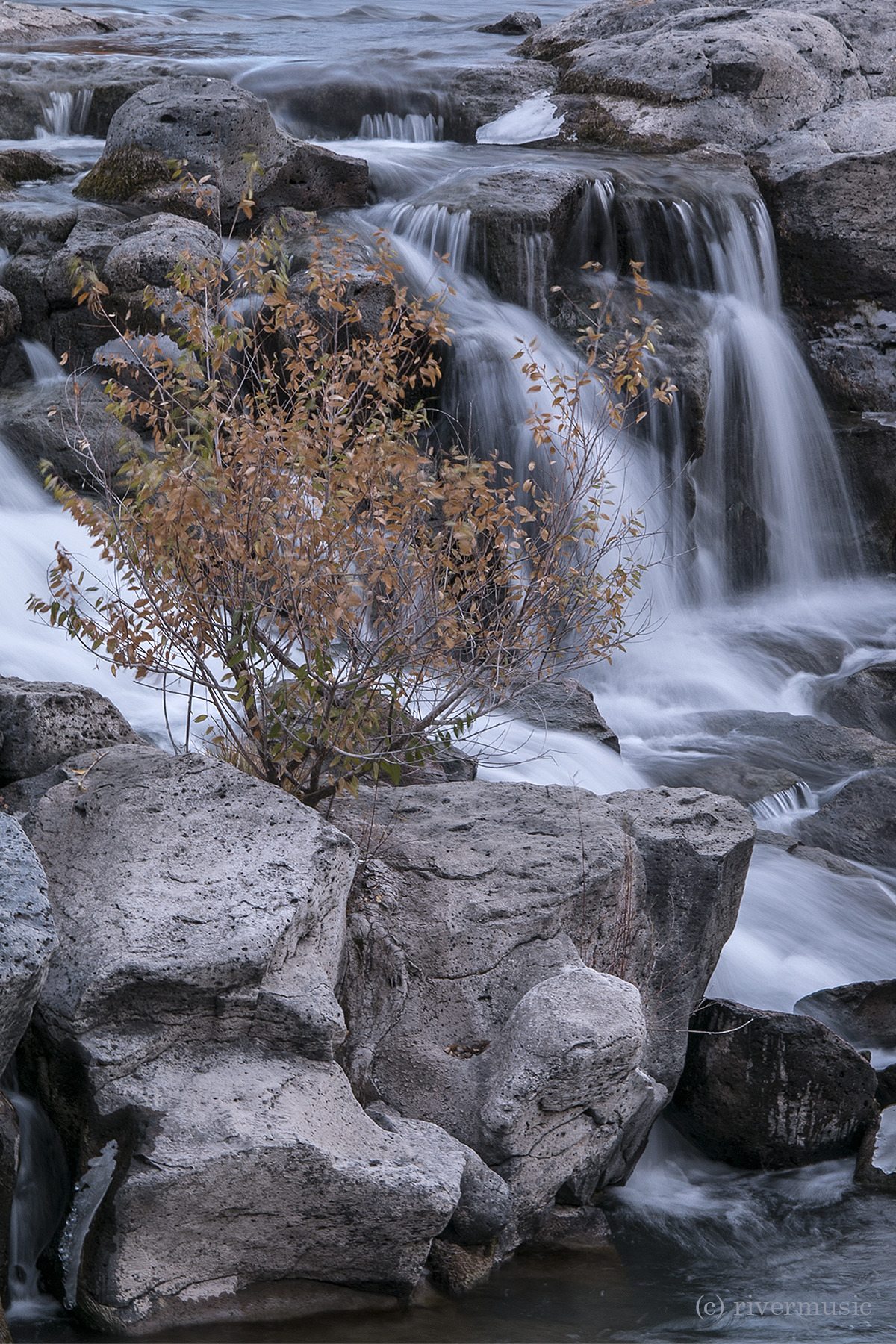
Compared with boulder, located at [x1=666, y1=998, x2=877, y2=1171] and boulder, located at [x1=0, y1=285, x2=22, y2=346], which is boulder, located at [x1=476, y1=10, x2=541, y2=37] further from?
boulder, located at [x1=666, y1=998, x2=877, y2=1171]

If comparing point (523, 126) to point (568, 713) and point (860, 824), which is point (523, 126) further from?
point (860, 824)

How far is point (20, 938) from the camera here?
370 cm

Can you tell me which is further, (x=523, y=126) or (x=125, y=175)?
(x=523, y=126)

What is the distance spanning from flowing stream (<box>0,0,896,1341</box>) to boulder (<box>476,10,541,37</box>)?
0.42 metres

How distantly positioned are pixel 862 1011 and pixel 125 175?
9.65 meters

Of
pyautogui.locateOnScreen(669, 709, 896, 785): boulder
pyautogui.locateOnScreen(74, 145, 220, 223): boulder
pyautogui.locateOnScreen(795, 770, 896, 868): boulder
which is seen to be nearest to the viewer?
pyautogui.locateOnScreen(795, 770, 896, 868): boulder

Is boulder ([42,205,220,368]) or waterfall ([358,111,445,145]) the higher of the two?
waterfall ([358,111,445,145])

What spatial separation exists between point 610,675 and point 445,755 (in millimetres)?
4109

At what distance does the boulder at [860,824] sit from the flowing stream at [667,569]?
24cm

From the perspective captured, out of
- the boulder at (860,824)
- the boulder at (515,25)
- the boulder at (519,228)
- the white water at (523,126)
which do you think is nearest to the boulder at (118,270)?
the boulder at (519,228)

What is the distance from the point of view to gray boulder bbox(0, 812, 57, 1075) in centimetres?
363

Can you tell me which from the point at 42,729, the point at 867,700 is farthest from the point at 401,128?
the point at 42,729

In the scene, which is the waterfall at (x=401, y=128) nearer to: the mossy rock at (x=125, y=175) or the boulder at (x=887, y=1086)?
the mossy rock at (x=125, y=175)

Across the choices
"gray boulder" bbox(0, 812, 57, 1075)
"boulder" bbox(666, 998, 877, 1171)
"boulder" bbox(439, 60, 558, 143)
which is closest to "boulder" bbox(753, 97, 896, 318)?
"boulder" bbox(439, 60, 558, 143)
